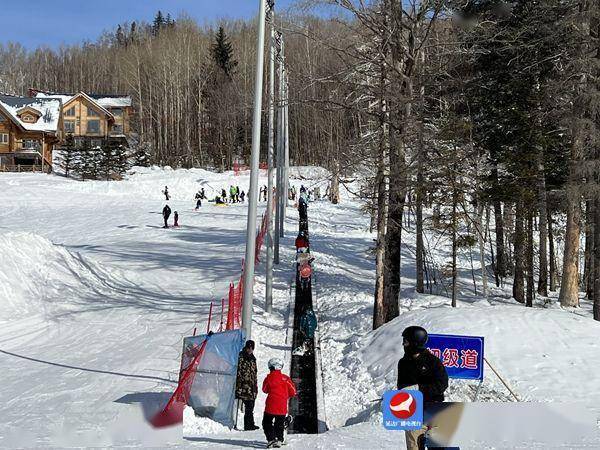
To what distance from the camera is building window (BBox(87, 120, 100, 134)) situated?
281 ft

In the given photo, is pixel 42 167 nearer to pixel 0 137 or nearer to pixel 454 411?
pixel 0 137

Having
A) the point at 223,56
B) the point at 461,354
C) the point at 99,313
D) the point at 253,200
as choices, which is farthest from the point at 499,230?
the point at 223,56

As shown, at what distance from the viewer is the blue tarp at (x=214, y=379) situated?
10.2 metres

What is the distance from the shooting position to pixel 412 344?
18.9ft

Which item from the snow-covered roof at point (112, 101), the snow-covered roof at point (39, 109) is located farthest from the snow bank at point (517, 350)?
the snow-covered roof at point (112, 101)

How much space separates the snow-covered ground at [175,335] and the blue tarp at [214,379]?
29 cm

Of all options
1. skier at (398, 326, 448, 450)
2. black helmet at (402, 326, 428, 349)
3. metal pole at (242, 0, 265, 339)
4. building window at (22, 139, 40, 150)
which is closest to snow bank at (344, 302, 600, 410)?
metal pole at (242, 0, 265, 339)

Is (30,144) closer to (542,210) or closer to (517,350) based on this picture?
(542,210)

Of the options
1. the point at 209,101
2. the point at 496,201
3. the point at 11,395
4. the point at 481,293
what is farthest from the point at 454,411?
the point at 209,101

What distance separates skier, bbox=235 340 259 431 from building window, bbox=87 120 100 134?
3172 inches

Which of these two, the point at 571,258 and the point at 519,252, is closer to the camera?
the point at 571,258

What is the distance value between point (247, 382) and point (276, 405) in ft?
5.03

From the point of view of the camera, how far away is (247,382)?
412 inches

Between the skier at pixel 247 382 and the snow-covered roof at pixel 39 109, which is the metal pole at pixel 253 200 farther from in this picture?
the snow-covered roof at pixel 39 109
